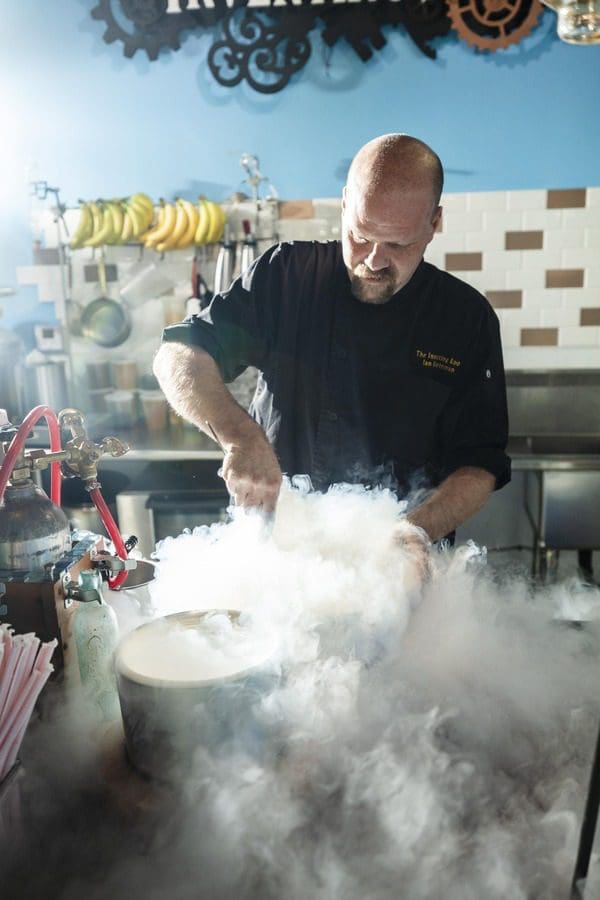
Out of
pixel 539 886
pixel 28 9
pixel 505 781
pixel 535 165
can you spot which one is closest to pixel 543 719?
pixel 505 781

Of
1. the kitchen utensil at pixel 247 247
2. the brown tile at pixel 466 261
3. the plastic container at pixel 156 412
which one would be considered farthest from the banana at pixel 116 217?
the brown tile at pixel 466 261

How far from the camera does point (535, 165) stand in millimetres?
4254

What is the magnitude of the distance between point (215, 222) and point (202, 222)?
8cm

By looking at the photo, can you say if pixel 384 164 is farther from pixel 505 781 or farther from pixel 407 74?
pixel 407 74

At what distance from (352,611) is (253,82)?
13.0ft

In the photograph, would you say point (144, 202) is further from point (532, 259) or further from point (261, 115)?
point (532, 259)

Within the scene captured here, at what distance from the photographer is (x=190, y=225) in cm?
434

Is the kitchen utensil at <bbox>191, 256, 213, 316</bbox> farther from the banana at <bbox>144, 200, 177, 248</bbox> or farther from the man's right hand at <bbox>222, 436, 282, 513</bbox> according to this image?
the man's right hand at <bbox>222, 436, 282, 513</bbox>

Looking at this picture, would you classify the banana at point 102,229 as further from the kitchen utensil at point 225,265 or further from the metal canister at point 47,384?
the metal canister at point 47,384

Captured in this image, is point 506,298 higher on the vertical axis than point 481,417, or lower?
higher

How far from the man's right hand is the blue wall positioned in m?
3.17

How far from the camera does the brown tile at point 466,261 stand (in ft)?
14.3

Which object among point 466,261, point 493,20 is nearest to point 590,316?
point 466,261

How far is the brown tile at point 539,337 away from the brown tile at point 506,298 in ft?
0.53
